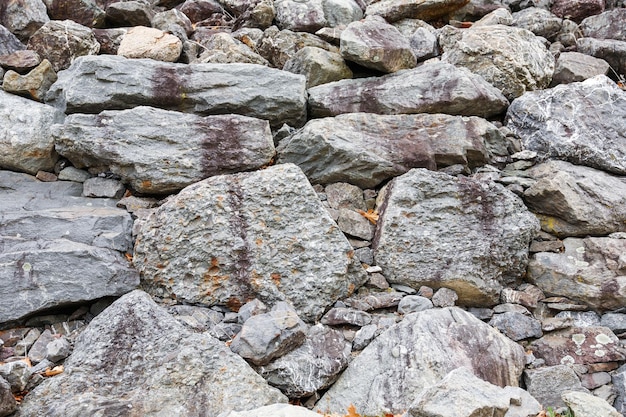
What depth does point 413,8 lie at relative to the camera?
9.39m

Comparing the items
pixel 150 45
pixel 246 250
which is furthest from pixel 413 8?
pixel 246 250

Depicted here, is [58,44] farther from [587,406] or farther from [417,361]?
[587,406]

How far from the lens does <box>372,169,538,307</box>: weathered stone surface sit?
530 centimetres

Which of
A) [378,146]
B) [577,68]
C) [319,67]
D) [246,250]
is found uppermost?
[577,68]

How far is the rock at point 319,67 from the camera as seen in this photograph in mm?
7516

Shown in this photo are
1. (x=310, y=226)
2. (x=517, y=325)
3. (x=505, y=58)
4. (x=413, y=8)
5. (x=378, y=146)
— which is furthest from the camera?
(x=413, y=8)

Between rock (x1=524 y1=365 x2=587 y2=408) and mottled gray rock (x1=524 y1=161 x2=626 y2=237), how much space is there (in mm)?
1784

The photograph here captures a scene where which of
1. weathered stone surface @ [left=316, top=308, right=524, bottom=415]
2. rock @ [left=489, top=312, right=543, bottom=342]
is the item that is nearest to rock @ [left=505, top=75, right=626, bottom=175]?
rock @ [left=489, top=312, right=543, bottom=342]

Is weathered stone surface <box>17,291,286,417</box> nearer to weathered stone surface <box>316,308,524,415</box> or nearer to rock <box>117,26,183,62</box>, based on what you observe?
weathered stone surface <box>316,308,524,415</box>

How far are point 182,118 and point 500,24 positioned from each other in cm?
569

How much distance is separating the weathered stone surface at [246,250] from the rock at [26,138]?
74.7 inches

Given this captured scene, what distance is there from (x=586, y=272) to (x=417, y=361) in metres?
2.25

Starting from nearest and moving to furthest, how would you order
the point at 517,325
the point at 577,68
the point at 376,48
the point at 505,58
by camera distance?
the point at 517,325 < the point at 376,48 < the point at 505,58 < the point at 577,68

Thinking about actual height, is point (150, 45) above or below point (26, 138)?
above
